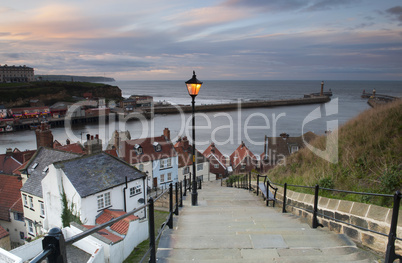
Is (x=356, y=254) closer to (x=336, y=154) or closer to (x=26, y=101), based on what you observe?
(x=336, y=154)

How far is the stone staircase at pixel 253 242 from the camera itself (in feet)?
14.9

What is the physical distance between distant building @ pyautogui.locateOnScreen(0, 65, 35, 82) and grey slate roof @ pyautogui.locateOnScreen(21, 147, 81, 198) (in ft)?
630

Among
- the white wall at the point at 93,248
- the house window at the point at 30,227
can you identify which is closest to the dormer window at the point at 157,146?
the house window at the point at 30,227

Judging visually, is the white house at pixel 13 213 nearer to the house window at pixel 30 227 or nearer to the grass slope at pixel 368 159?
the house window at pixel 30 227

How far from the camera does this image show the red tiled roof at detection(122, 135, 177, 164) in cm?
3203

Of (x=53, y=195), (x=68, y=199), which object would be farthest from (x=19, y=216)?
(x=68, y=199)

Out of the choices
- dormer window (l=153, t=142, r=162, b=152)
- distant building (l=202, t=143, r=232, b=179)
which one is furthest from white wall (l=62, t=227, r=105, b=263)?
distant building (l=202, t=143, r=232, b=179)

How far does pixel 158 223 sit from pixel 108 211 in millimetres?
3514

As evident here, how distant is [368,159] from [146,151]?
90.4 ft

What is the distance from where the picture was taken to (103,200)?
19.1 metres

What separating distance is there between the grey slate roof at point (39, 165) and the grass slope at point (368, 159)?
1890cm

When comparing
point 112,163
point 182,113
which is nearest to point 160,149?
point 112,163

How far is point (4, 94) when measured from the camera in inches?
5266

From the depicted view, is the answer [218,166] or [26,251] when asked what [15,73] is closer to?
[218,166]
